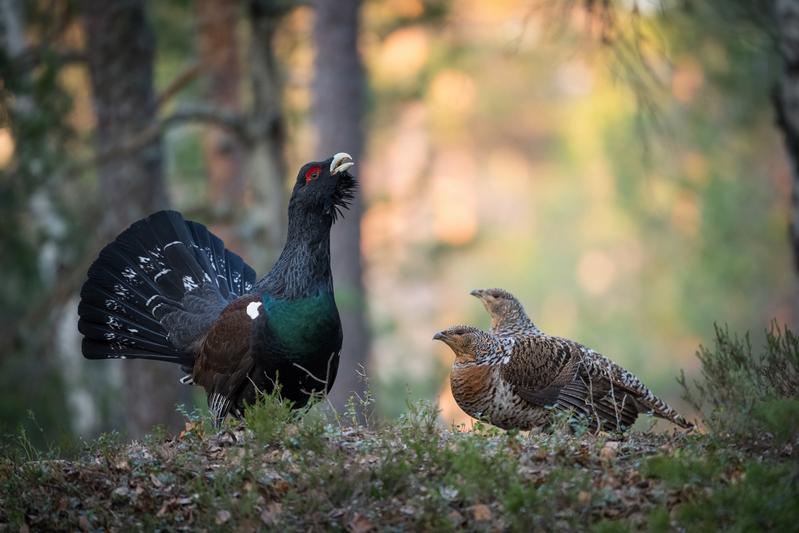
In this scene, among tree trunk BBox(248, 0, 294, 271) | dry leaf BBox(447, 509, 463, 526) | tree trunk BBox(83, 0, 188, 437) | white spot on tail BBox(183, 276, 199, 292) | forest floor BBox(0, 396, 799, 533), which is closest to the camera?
forest floor BBox(0, 396, 799, 533)

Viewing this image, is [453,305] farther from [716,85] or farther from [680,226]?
[716,85]

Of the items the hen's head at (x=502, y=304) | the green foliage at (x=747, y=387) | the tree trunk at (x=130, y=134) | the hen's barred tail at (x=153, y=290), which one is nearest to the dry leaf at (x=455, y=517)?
the green foliage at (x=747, y=387)

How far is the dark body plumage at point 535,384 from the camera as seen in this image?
690 centimetres

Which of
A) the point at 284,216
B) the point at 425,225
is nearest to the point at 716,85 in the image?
the point at 425,225

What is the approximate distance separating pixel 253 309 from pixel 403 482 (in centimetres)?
216

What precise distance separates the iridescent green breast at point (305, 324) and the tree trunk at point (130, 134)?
7377 millimetres

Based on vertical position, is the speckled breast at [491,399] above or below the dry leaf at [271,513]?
above

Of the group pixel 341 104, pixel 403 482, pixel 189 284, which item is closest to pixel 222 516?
pixel 403 482

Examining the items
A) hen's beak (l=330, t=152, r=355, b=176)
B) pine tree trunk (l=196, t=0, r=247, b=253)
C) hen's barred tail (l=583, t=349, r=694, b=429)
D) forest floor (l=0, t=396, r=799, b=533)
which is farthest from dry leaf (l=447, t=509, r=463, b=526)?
pine tree trunk (l=196, t=0, r=247, b=253)

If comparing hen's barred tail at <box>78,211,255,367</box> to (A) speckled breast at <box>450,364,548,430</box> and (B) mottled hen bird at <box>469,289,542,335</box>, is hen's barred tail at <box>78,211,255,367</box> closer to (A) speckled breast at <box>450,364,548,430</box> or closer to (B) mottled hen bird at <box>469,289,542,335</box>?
(B) mottled hen bird at <box>469,289,542,335</box>

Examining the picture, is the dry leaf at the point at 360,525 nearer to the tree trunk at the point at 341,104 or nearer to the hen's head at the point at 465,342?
the hen's head at the point at 465,342

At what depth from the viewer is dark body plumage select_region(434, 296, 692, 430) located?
22.6ft

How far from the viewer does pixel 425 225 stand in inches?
1270

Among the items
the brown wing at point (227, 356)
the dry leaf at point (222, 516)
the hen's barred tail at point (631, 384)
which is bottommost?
the dry leaf at point (222, 516)
